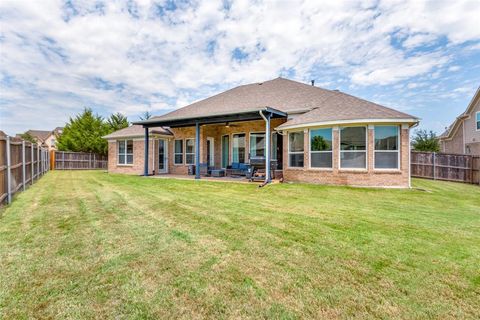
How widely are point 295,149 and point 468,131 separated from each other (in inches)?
672

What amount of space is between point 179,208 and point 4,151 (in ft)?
15.3

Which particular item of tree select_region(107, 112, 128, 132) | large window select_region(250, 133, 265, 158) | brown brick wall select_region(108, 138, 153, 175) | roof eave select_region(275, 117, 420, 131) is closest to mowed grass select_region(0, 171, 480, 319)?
roof eave select_region(275, 117, 420, 131)

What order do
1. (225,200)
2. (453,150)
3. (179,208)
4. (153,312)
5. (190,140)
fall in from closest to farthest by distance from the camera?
1. (153,312)
2. (179,208)
3. (225,200)
4. (190,140)
5. (453,150)

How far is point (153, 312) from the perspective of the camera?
216 centimetres

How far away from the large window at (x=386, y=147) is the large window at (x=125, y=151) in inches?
606

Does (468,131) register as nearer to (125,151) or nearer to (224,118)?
(224,118)

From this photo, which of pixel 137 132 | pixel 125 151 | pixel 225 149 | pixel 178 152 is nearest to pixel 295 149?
pixel 225 149

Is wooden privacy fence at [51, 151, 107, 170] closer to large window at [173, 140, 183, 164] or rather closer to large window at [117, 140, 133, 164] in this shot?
large window at [117, 140, 133, 164]

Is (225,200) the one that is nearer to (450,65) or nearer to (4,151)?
(4,151)

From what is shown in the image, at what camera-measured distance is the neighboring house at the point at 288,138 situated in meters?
10.1

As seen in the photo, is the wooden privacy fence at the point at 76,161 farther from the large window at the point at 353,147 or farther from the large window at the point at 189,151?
the large window at the point at 353,147

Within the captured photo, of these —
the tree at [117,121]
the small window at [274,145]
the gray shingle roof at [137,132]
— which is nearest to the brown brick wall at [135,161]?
A: the gray shingle roof at [137,132]

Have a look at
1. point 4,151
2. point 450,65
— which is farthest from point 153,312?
point 450,65

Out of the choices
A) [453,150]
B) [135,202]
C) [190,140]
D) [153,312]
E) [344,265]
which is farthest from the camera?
[453,150]
